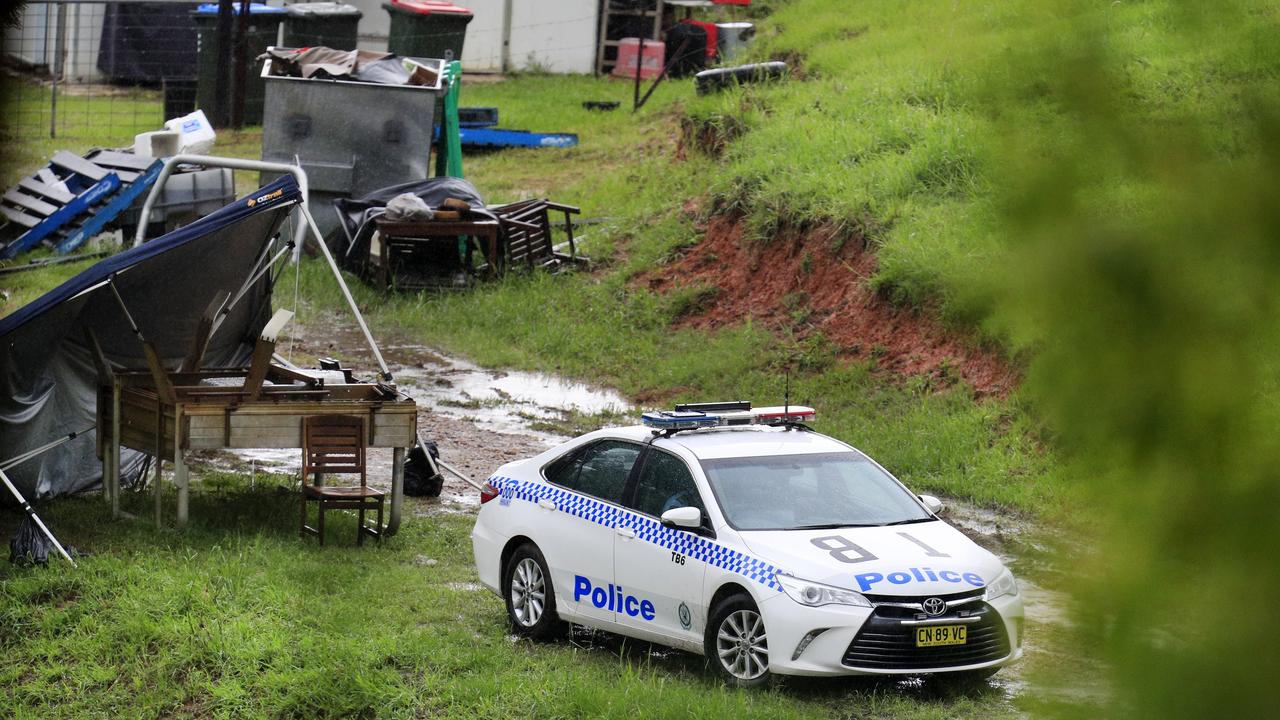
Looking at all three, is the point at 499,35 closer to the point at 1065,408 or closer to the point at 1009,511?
the point at 1009,511

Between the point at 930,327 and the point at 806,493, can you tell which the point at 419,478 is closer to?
the point at 806,493

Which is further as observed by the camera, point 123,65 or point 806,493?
point 123,65

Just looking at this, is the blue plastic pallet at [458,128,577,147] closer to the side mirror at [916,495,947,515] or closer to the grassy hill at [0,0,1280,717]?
the grassy hill at [0,0,1280,717]

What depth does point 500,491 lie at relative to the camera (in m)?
9.46

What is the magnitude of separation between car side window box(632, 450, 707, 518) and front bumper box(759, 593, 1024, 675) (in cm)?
104

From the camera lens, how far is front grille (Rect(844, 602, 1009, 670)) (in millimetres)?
7457

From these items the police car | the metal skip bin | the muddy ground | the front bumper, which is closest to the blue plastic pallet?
the metal skip bin

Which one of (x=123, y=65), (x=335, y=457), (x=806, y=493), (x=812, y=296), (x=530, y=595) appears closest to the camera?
(x=806, y=493)

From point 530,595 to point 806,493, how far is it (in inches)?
73.8

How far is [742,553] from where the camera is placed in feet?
25.8

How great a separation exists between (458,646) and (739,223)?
1247 cm

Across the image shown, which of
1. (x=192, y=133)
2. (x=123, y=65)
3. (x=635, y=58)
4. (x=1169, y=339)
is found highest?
(x=635, y=58)

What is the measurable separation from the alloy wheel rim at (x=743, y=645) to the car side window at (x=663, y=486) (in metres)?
0.76

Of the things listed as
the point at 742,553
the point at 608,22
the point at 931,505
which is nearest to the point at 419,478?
the point at 931,505
